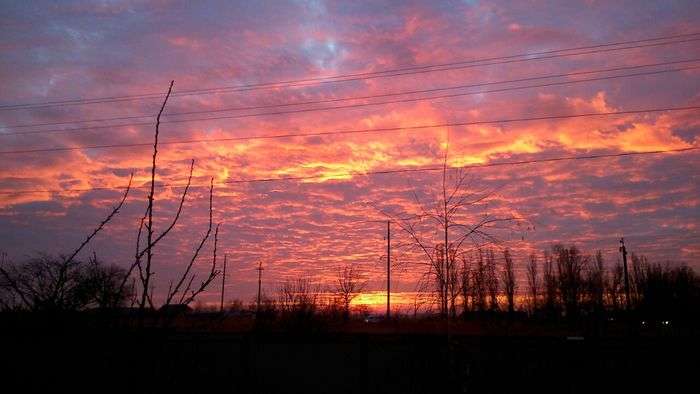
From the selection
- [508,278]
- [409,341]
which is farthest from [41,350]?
[508,278]

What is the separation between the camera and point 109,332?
8.23 feet

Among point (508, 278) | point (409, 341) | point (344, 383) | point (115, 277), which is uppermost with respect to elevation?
point (508, 278)

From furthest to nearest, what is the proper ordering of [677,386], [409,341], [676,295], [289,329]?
[676,295]
[289,329]
[409,341]
[677,386]

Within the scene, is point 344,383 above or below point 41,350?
below

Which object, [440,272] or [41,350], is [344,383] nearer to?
[440,272]

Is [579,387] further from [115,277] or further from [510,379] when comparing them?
[115,277]

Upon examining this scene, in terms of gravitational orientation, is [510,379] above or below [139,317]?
below

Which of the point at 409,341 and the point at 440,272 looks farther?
the point at 409,341

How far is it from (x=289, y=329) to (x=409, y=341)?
41.0ft

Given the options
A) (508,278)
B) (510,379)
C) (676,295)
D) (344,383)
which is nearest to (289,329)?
(344,383)

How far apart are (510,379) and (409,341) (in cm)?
219

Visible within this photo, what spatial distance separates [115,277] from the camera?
8.77ft

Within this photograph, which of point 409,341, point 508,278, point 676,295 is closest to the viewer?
point 409,341

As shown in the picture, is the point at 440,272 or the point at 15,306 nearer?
the point at 15,306
